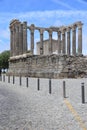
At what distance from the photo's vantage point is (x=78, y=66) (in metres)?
49.5

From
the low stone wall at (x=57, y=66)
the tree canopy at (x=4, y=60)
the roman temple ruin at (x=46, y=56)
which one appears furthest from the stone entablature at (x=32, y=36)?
the tree canopy at (x=4, y=60)

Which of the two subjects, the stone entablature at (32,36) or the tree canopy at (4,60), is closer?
the stone entablature at (32,36)

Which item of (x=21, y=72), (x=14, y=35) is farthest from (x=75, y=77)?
(x=14, y=35)

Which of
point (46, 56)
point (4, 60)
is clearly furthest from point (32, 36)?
point (4, 60)

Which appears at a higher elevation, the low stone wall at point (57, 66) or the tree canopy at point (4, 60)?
the tree canopy at point (4, 60)

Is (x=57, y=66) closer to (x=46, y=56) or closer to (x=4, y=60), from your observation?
(x=46, y=56)

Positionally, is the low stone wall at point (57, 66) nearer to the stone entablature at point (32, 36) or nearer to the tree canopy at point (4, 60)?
the stone entablature at point (32, 36)

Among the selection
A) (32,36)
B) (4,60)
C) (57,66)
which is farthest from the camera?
(4,60)

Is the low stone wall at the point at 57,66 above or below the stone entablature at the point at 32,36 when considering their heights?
below

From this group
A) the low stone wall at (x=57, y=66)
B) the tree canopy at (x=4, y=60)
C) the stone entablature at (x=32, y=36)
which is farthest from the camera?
the tree canopy at (x=4, y=60)

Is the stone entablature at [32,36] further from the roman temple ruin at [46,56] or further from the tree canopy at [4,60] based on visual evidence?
the tree canopy at [4,60]

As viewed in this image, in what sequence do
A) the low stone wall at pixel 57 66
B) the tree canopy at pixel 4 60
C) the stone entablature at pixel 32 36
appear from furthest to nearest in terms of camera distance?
the tree canopy at pixel 4 60, the stone entablature at pixel 32 36, the low stone wall at pixel 57 66

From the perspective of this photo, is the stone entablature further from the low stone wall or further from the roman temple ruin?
the low stone wall

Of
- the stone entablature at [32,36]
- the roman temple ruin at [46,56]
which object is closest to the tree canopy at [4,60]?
the roman temple ruin at [46,56]
